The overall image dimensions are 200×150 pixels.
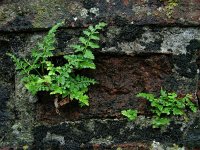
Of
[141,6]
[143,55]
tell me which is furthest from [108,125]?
[141,6]

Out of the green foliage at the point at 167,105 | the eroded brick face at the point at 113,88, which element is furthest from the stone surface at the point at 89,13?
the green foliage at the point at 167,105

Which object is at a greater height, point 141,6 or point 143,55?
point 141,6

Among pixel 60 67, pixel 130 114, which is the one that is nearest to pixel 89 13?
pixel 60 67

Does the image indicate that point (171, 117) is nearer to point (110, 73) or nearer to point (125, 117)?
point (125, 117)

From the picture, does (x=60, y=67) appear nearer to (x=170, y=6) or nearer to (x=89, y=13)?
(x=89, y=13)

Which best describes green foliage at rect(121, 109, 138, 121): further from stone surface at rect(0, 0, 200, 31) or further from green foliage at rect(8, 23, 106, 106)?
stone surface at rect(0, 0, 200, 31)

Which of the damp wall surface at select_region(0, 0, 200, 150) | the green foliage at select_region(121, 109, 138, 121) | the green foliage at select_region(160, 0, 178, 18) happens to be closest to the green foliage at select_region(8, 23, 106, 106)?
the damp wall surface at select_region(0, 0, 200, 150)

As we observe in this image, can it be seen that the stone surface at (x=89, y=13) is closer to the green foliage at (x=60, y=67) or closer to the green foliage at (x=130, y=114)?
the green foliage at (x=60, y=67)
